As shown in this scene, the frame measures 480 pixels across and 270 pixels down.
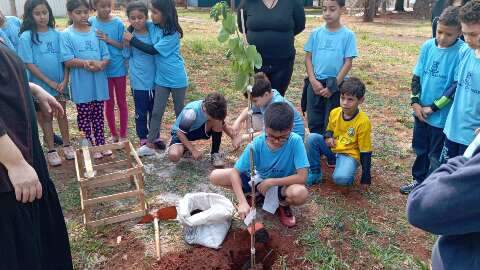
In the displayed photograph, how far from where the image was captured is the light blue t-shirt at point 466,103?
2695 millimetres

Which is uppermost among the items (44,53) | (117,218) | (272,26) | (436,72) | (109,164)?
(272,26)

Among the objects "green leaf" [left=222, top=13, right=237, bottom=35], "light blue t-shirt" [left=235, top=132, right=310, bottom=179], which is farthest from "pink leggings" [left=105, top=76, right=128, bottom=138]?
"green leaf" [left=222, top=13, right=237, bottom=35]

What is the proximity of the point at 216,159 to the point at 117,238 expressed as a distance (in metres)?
1.42

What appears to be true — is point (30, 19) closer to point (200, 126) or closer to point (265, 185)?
point (200, 126)

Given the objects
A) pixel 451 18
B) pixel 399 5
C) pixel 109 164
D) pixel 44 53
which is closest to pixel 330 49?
pixel 451 18

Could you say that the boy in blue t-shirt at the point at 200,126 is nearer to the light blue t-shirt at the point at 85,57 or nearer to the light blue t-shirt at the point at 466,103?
the light blue t-shirt at the point at 85,57

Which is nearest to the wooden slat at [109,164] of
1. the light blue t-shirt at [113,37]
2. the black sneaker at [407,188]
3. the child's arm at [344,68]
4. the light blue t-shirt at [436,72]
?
the light blue t-shirt at [113,37]

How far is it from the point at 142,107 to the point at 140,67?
0.41 meters

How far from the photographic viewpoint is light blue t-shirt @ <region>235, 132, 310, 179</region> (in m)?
2.92

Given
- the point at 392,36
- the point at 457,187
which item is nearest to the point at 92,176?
the point at 457,187

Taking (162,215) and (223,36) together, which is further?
(162,215)

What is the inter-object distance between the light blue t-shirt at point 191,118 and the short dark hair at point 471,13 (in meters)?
2.24

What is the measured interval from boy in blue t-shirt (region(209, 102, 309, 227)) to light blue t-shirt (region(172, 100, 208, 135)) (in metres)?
0.86

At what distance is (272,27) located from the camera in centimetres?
387
